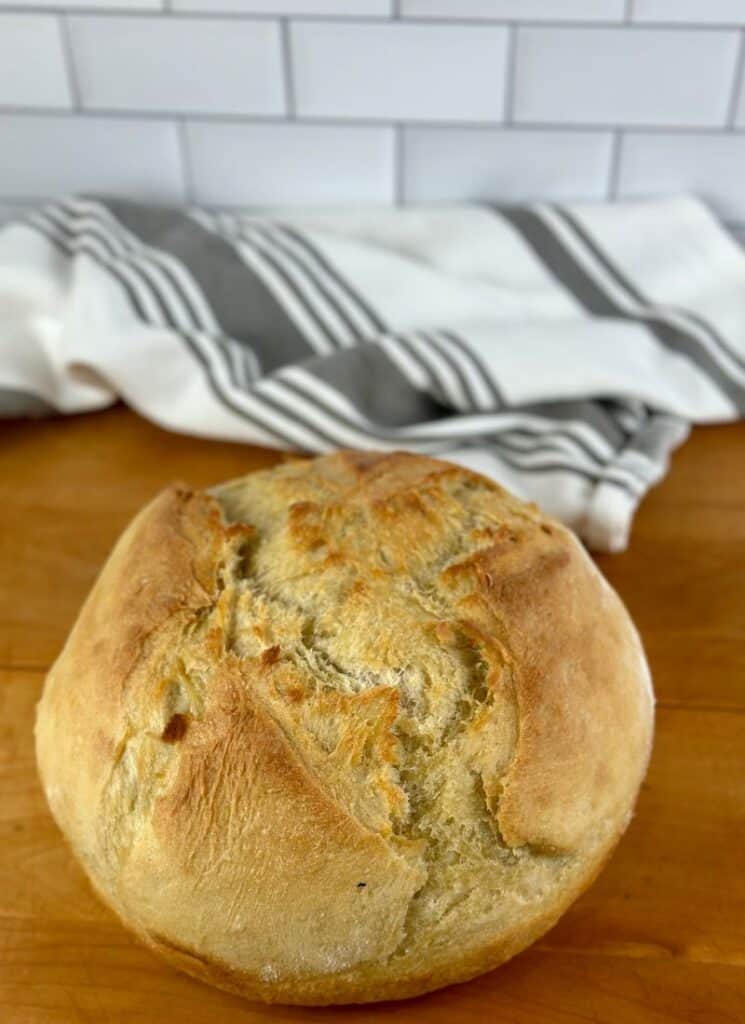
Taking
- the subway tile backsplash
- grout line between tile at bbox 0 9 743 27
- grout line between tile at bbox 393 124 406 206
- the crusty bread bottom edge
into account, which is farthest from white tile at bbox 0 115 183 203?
the crusty bread bottom edge

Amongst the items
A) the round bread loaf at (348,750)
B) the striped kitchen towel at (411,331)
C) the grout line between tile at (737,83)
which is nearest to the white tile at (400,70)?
the striped kitchen towel at (411,331)

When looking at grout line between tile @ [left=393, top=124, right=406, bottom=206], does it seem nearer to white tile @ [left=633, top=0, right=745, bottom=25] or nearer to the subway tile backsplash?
the subway tile backsplash

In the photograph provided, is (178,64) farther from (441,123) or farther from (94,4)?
(441,123)

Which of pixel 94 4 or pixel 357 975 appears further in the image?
pixel 94 4

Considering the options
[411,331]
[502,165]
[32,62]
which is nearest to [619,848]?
[411,331]

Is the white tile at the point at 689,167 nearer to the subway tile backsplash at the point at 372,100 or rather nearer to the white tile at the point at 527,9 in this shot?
the subway tile backsplash at the point at 372,100

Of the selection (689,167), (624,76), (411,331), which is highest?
(624,76)
